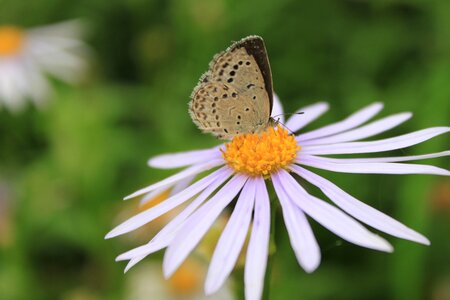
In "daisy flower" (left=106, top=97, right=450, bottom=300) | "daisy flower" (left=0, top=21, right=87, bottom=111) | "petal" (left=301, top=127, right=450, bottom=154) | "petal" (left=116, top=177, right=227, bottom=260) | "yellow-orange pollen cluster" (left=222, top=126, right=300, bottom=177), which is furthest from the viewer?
"daisy flower" (left=0, top=21, right=87, bottom=111)

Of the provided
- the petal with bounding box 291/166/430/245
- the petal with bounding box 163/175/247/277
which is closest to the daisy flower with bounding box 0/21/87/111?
the petal with bounding box 163/175/247/277

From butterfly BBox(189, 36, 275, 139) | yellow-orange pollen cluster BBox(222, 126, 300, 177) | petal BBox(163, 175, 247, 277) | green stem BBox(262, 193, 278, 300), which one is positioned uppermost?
butterfly BBox(189, 36, 275, 139)

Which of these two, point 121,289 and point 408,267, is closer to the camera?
point 408,267

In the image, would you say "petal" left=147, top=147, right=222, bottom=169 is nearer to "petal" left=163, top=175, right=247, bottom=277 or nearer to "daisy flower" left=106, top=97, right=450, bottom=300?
"daisy flower" left=106, top=97, right=450, bottom=300

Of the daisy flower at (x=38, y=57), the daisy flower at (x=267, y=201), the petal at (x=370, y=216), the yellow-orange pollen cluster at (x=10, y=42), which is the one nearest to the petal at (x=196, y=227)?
the daisy flower at (x=267, y=201)

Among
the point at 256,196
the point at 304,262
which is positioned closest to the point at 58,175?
the point at 256,196

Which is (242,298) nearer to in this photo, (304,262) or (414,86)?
(304,262)
